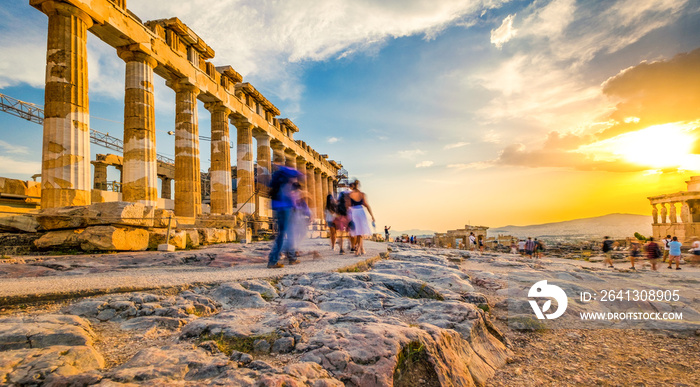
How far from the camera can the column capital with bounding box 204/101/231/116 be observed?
17766 millimetres

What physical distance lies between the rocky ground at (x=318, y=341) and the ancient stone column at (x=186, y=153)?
464 inches

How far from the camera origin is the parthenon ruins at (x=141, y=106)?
371 inches

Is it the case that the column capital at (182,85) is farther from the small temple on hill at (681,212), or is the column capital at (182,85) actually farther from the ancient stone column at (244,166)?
the small temple on hill at (681,212)

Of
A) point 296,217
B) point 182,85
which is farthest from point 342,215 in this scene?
point 182,85

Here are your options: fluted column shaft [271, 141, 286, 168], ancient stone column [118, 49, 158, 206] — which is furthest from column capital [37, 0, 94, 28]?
fluted column shaft [271, 141, 286, 168]

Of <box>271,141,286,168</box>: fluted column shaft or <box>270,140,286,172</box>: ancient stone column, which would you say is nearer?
<box>270,140,286,172</box>: ancient stone column

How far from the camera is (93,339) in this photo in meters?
2.27

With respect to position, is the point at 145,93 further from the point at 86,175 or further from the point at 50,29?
the point at 86,175

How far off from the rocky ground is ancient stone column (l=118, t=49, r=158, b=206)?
10069 millimetres

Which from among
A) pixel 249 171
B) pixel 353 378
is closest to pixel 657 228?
pixel 249 171

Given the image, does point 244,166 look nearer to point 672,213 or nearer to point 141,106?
point 141,106

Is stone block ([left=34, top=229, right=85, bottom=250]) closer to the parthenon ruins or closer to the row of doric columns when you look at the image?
the parthenon ruins

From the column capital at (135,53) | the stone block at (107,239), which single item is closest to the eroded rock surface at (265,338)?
the stone block at (107,239)

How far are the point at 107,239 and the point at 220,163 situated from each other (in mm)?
10483
